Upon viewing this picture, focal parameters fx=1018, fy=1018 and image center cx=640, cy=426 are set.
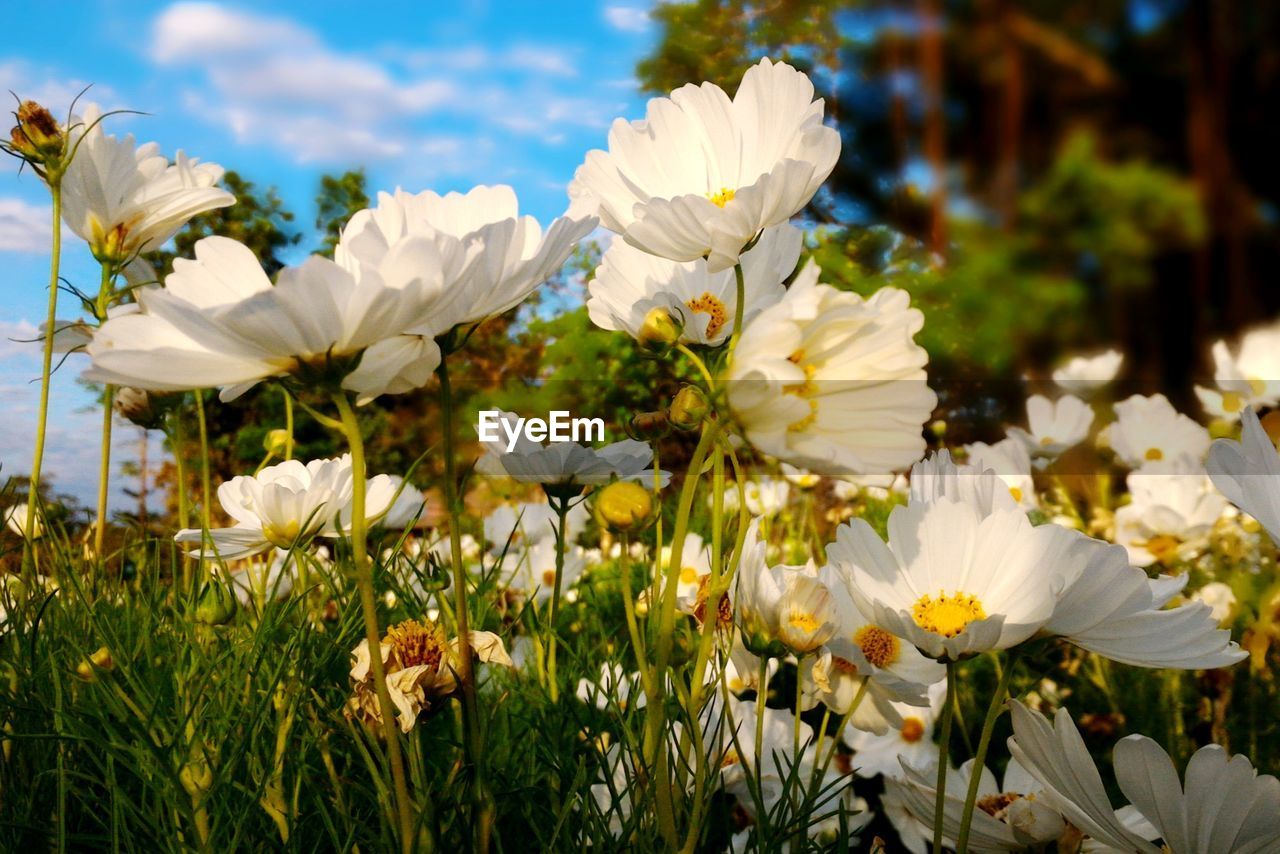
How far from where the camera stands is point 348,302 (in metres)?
0.31

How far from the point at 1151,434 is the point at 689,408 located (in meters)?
1.07

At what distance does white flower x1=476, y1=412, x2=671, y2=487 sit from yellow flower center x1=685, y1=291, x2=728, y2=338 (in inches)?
2.8

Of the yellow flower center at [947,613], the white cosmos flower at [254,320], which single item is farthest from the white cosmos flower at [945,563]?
the white cosmos flower at [254,320]

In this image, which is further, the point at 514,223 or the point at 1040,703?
the point at 1040,703

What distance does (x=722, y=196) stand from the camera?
1.50ft

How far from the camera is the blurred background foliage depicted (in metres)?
3.94

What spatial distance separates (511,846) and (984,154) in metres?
4.60

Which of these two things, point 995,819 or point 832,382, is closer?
point 832,382

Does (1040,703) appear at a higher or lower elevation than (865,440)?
lower

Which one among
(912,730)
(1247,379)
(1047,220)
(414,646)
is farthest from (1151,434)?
(1047,220)

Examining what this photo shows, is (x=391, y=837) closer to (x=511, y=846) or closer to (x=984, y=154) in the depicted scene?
(x=511, y=846)

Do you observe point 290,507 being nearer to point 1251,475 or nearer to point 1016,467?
point 1251,475

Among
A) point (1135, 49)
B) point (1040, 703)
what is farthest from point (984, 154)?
point (1040, 703)

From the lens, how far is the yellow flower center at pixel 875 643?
0.54 metres
